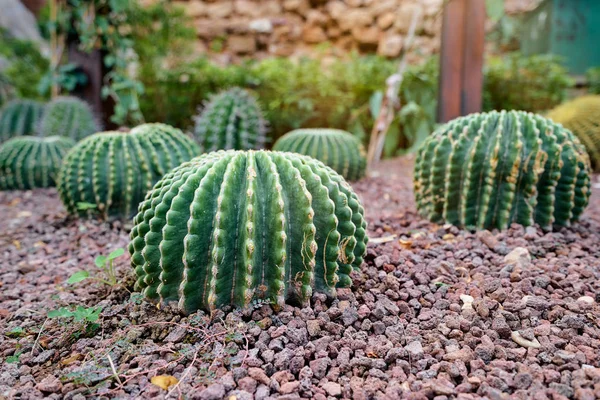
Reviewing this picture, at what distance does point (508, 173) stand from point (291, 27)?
7.91 m

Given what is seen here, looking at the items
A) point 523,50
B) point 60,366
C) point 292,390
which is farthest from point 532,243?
point 523,50

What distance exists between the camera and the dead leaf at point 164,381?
4.66 ft

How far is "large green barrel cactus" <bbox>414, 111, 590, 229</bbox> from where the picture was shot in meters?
2.62

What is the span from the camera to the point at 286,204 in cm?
178

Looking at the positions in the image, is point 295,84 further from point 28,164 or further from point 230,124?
point 28,164

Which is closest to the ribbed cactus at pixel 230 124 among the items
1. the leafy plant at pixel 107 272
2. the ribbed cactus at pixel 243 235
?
the leafy plant at pixel 107 272

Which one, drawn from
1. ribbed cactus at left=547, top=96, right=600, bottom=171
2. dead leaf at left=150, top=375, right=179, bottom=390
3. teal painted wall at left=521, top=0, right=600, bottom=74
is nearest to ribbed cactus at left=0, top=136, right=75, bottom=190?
dead leaf at left=150, top=375, right=179, bottom=390

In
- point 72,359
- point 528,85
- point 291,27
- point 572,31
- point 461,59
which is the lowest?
point 72,359

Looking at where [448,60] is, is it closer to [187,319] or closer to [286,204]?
[286,204]

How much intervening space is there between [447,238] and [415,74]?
14.9 ft

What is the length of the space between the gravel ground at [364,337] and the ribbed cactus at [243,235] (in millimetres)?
80

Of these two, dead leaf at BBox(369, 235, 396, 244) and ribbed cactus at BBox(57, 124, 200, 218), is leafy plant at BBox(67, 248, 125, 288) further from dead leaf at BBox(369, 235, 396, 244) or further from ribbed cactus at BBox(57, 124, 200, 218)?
dead leaf at BBox(369, 235, 396, 244)

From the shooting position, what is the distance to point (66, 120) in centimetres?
530

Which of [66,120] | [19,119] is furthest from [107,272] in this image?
[19,119]
